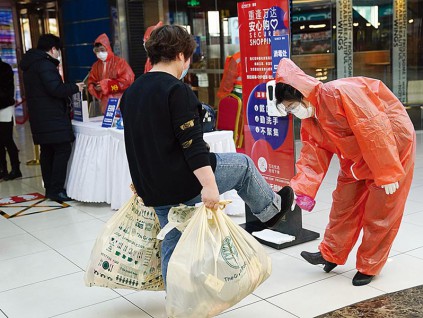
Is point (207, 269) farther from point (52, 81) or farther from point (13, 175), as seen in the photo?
point (13, 175)

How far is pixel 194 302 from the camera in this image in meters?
2.34

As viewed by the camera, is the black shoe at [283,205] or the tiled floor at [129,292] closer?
the black shoe at [283,205]

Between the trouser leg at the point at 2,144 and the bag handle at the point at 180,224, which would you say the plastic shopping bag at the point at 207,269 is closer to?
the bag handle at the point at 180,224

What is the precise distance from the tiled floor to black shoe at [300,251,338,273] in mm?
41

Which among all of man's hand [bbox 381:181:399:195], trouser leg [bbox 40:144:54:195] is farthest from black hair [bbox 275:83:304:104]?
trouser leg [bbox 40:144:54:195]

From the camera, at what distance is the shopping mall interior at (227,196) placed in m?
3.05

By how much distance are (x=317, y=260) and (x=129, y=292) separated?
3.43 feet

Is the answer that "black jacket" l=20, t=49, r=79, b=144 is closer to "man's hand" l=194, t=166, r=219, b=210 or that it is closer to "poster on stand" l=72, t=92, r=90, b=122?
"poster on stand" l=72, t=92, r=90, b=122

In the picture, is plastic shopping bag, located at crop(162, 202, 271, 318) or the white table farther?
the white table

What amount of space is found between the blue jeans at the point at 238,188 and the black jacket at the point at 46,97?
293 cm

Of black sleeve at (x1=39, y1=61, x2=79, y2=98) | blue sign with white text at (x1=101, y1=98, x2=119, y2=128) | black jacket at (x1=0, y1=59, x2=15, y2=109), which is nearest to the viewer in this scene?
blue sign with white text at (x1=101, y1=98, x2=119, y2=128)

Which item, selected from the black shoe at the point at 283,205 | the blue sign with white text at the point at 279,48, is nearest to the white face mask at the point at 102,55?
the blue sign with white text at the point at 279,48

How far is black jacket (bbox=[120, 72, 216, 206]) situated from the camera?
2322mm

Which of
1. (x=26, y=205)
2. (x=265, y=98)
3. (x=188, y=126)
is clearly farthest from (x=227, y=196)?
(x=188, y=126)
